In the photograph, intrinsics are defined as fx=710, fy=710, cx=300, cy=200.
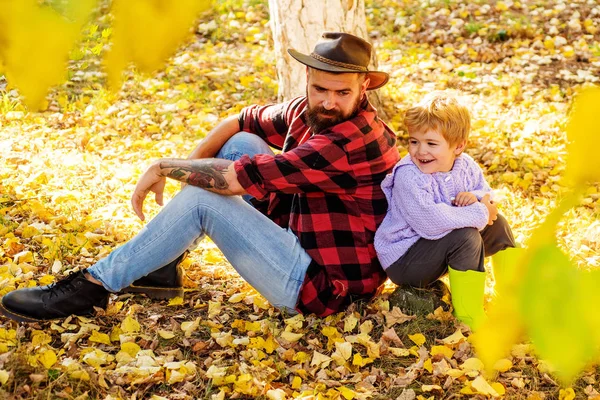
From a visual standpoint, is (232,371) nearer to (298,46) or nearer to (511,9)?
(298,46)

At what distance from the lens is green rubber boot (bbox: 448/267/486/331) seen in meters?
2.43

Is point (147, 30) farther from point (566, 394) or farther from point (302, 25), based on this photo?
point (302, 25)

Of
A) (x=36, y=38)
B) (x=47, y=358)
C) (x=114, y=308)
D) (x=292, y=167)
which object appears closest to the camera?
(x=36, y=38)

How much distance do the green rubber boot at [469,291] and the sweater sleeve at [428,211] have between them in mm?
157

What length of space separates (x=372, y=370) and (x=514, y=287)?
194 cm

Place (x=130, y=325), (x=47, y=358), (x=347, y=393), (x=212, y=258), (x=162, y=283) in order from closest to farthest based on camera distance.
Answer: (x=47, y=358) → (x=347, y=393) → (x=130, y=325) → (x=162, y=283) → (x=212, y=258)

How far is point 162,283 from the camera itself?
9.07ft

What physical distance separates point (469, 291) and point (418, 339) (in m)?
0.25

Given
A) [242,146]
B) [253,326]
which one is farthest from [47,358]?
[242,146]

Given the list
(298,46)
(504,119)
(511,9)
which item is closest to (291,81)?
(298,46)

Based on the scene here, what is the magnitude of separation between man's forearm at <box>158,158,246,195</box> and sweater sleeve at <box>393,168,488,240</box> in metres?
0.56

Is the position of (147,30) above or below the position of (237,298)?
above

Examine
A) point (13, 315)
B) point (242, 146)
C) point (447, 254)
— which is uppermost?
point (242, 146)

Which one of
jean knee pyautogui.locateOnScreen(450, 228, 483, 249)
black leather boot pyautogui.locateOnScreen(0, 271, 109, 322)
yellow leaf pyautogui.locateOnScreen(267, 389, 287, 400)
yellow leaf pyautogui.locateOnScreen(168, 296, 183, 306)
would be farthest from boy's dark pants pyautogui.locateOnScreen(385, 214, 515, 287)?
black leather boot pyautogui.locateOnScreen(0, 271, 109, 322)
